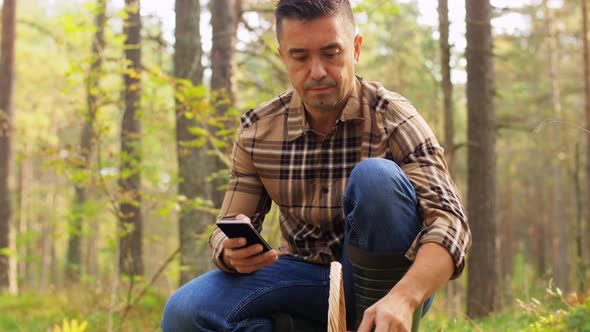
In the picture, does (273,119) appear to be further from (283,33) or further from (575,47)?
(575,47)

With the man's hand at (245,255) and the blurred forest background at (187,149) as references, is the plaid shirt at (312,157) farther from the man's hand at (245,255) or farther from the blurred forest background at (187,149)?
the blurred forest background at (187,149)

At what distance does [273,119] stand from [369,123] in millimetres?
470

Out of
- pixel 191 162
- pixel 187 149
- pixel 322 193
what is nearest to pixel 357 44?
pixel 322 193

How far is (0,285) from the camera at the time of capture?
1220 centimetres

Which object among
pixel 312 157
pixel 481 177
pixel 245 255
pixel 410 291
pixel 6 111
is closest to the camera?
pixel 410 291

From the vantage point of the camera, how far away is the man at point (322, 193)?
198 centimetres

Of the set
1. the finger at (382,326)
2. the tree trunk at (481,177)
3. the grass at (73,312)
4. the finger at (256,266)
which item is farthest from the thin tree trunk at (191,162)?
the finger at (382,326)

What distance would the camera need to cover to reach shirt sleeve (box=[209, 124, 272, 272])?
261 cm

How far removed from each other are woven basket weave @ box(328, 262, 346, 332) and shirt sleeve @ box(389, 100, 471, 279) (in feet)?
0.78

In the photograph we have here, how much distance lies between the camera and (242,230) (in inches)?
85.9

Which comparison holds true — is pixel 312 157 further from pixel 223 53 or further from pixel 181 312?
pixel 223 53

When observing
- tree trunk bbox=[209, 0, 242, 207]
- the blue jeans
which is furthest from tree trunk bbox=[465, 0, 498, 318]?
the blue jeans

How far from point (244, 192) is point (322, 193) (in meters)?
0.37

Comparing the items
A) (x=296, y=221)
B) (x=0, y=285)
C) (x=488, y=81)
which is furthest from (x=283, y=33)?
(x=0, y=285)
